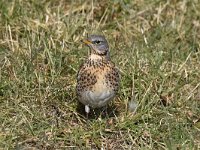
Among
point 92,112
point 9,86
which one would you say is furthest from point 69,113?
point 9,86

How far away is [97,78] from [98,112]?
0.72 m

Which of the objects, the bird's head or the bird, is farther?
the bird's head

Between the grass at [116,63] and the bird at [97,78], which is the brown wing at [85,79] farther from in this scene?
the grass at [116,63]

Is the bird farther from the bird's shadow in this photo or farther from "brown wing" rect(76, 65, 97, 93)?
the bird's shadow

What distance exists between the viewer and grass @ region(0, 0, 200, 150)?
21.2 feet

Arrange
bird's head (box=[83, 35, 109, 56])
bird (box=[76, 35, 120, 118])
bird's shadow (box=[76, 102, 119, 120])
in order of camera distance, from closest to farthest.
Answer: bird (box=[76, 35, 120, 118]) < bird's head (box=[83, 35, 109, 56]) < bird's shadow (box=[76, 102, 119, 120])

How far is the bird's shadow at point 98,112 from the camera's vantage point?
6.92m

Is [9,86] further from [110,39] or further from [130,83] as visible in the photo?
[110,39]

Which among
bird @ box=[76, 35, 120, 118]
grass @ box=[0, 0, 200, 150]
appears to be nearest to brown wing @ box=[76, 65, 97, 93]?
bird @ box=[76, 35, 120, 118]

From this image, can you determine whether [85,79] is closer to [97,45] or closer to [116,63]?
[97,45]

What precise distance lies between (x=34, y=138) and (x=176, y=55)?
2.57 metres

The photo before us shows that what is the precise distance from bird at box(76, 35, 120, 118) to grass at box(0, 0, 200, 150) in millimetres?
299

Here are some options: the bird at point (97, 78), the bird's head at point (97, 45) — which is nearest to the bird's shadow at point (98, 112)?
the bird at point (97, 78)

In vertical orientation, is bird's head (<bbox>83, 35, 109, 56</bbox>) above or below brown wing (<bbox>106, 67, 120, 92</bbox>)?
above
